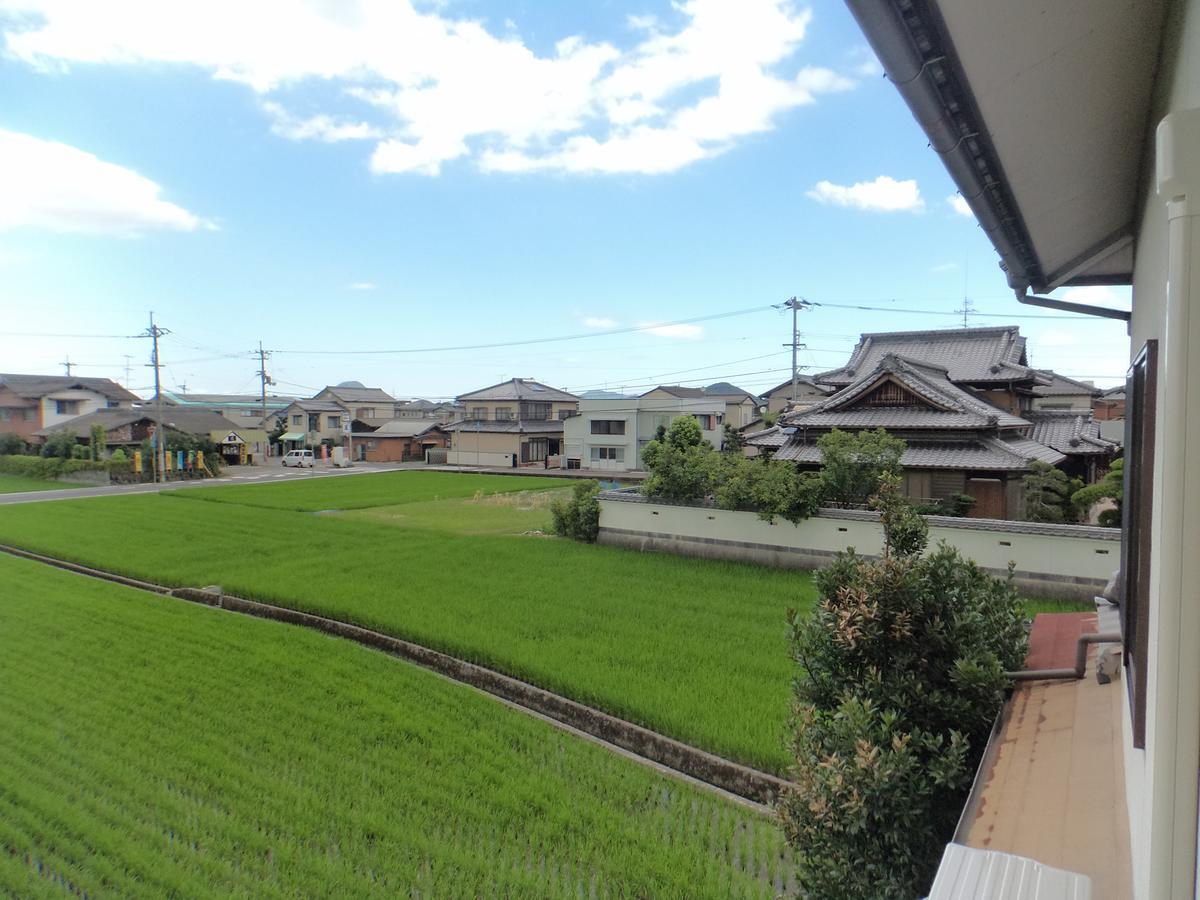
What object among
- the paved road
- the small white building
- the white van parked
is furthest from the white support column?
the white van parked

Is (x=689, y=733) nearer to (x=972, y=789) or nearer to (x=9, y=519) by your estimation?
(x=972, y=789)

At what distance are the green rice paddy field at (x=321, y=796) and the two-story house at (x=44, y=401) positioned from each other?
27864 mm

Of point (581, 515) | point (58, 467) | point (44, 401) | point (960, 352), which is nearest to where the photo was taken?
point (581, 515)

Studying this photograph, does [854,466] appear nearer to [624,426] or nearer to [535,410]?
[624,426]

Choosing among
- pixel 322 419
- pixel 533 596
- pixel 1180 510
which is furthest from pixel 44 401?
pixel 1180 510

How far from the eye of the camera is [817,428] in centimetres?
1529

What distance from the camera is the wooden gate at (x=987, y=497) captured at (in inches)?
512

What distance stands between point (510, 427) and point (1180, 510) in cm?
3538

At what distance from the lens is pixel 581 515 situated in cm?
1445

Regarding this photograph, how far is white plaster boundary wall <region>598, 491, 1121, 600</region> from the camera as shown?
933cm

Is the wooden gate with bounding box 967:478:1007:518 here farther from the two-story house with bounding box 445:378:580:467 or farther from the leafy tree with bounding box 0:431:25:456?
the leafy tree with bounding box 0:431:25:456

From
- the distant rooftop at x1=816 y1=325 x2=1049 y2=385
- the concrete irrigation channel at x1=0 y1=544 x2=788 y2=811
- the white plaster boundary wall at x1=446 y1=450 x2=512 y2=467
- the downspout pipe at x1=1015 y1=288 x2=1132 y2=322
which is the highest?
the distant rooftop at x1=816 y1=325 x2=1049 y2=385

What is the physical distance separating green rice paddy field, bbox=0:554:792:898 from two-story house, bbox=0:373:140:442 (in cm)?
2786

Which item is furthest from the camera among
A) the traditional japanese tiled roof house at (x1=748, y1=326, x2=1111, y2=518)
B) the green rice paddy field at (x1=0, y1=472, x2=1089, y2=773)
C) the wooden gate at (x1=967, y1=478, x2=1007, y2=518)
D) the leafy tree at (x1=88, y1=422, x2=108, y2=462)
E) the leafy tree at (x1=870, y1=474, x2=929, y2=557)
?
the leafy tree at (x1=88, y1=422, x2=108, y2=462)
